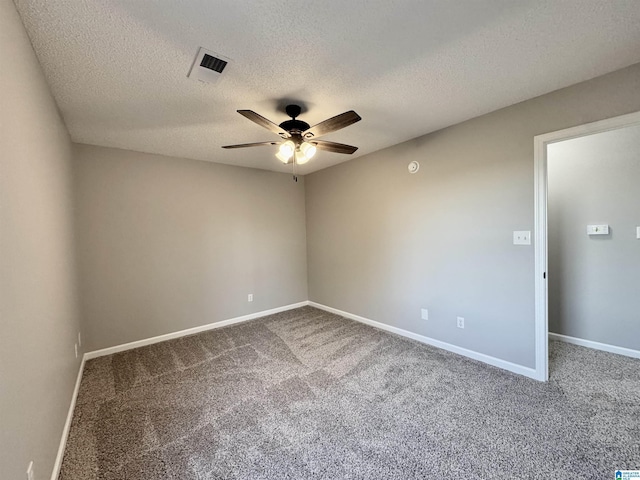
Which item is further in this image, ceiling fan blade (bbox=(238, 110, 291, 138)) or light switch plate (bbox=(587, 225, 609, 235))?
light switch plate (bbox=(587, 225, 609, 235))

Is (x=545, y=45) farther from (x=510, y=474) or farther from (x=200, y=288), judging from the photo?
(x=200, y=288)

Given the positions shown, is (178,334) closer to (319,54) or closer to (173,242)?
(173,242)

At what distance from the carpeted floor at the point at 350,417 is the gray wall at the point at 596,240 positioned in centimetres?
38

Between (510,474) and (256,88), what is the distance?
2948mm

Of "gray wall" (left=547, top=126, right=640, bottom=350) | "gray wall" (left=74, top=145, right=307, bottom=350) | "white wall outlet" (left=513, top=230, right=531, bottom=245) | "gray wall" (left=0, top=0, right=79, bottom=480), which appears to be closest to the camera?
"gray wall" (left=0, top=0, right=79, bottom=480)

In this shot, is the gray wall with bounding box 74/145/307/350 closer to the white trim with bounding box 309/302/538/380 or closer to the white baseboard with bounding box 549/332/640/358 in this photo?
the white trim with bounding box 309/302/538/380

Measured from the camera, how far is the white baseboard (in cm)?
271

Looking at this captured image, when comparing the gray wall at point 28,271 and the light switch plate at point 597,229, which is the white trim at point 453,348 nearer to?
the light switch plate at point 597,229

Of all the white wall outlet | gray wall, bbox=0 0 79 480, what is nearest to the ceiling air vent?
gray wall, bbox=0 0 79 480

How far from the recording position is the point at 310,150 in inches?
90.1

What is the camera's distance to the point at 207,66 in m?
1.73

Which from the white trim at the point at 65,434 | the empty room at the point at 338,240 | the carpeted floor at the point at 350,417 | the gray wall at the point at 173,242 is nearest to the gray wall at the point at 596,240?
the empty room at the point at 338,240

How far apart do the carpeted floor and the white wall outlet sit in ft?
4.04

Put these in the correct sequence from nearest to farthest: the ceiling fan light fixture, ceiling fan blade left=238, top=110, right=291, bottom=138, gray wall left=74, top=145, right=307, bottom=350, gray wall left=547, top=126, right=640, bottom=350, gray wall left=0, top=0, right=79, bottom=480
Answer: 1. gray wall left=0, top=0, right=79, bottom=480
2. ceiling fan blade left=238, top=110, right=291, bottom=138
3. the ceiling fan light fixture
4. gray wall left=547, top=126, right=640, bottom=350
5. gray wall left=74, top=145, right=307, bottom=350
